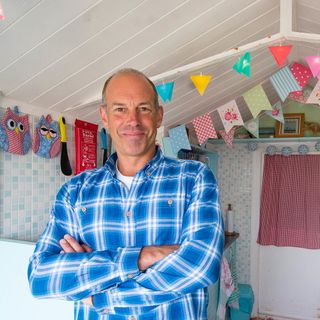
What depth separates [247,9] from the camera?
59.6 inches

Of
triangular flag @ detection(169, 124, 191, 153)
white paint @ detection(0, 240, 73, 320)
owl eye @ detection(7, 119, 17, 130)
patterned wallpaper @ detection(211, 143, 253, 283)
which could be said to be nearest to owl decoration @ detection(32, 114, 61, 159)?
owl eye @ detection(7, 119, 17, 130)

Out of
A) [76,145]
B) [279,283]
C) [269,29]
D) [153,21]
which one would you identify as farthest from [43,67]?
[279,283]

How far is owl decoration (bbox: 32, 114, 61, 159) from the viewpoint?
1.50 meters

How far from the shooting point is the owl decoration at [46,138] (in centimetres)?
150

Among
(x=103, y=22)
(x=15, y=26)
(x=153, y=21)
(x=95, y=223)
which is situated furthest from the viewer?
(x=153, y=21)

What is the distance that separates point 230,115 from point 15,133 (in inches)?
60.3

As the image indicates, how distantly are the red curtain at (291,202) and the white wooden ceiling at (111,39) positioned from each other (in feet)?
5.64

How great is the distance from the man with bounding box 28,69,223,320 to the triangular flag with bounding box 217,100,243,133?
145 centimetres

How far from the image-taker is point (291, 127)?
3381 millimetres

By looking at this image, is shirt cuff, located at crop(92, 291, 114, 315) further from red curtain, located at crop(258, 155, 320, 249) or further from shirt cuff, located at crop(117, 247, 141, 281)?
red curtain, located at crop(258, 155, 320, 249)

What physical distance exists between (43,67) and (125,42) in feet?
1.14

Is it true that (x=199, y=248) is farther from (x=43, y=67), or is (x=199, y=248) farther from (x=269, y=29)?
(x=269, y=29)

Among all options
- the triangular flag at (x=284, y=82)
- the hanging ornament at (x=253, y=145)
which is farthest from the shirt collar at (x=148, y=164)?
the hanging ornament at (x=253, y=145)

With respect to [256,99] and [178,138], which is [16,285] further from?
[256,99]
